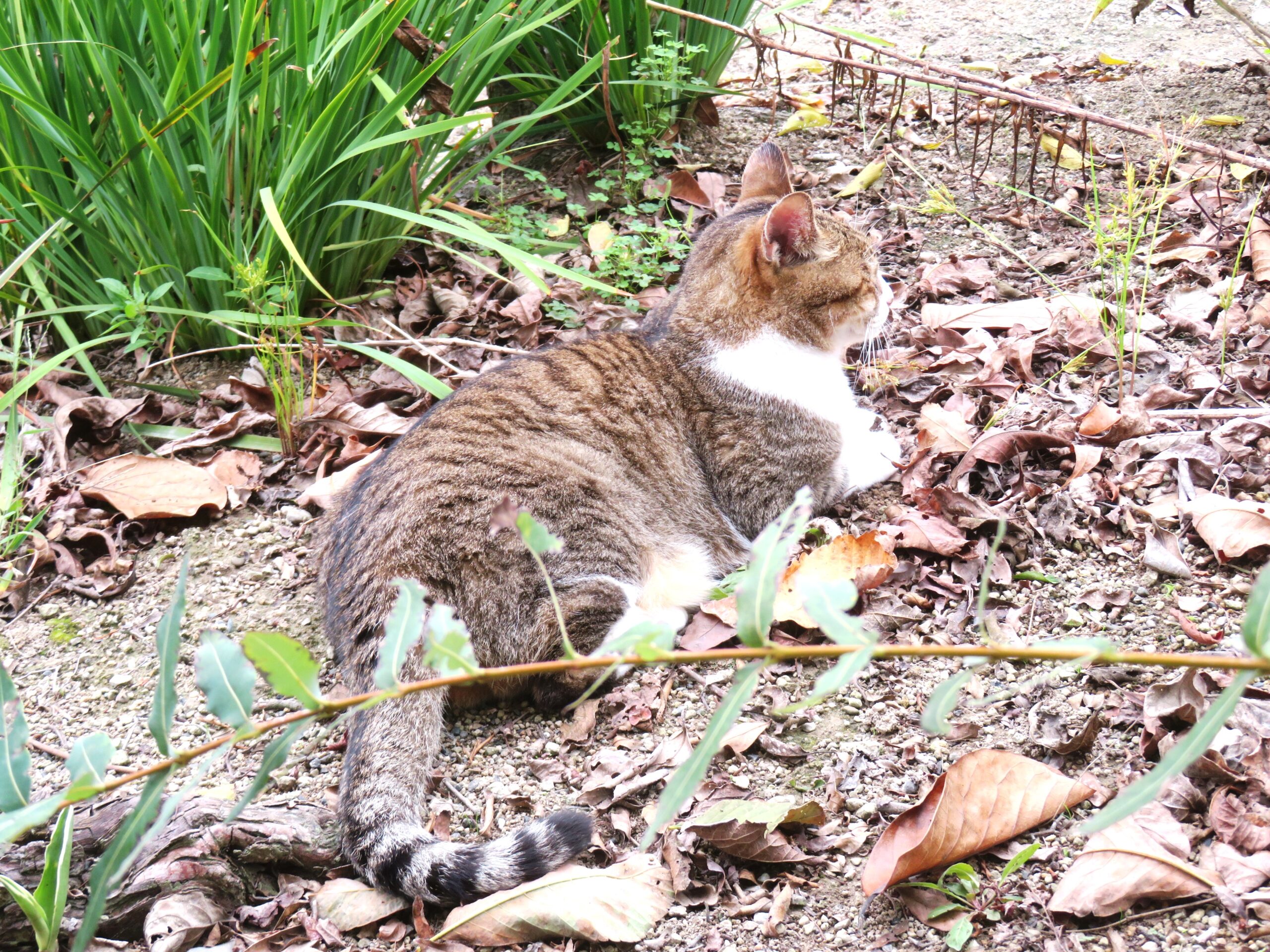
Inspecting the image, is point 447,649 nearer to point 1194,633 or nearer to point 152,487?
point 1194,633

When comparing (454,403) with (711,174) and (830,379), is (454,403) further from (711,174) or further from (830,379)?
(711,174)

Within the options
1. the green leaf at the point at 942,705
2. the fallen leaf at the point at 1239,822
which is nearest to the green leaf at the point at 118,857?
the green leaf at the point at 942,705

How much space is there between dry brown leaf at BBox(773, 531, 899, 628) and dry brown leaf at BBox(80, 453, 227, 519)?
177 centimetres

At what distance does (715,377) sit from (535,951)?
1821 millimetres

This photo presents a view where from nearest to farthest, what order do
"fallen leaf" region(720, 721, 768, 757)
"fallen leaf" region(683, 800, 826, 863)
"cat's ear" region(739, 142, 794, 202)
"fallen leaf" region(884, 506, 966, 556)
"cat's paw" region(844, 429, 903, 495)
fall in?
"fallen leaf" region(683, 800, 826, 863), "fallen leaf" region(720, 721, 768, 757), "fallen leaf" region(884, 506, 966, 556), "cat's paw" region(844, 429, 903, 495), "cat's ear" region(739, 142, 794, 202)

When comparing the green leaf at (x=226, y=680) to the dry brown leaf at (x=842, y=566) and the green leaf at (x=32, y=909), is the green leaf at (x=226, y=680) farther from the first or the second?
the dry brown leaf at (x=842, y=566)

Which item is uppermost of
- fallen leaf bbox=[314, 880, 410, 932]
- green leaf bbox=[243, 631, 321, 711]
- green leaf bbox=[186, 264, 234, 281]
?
green leaf bbox=[243, 631, 321, 711]

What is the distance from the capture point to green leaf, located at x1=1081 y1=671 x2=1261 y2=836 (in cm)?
82

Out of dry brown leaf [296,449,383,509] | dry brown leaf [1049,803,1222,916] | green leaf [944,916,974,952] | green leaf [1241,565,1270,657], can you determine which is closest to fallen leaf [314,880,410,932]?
green leaf [944,916,974,952]

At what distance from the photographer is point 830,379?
3.34 metres

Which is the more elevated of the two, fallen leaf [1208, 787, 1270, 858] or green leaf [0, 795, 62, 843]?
green leaf [0, 795, 62, 843]

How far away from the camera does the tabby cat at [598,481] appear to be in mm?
2252

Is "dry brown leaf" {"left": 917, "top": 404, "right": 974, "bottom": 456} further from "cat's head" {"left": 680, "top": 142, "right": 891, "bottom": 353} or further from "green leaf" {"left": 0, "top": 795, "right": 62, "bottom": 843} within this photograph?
"green leaf" {"left": 0, "top": 795, "right": 62, "bottom": 843}

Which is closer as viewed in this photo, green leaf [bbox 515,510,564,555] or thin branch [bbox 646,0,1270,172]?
green leaf [bbox 515,510,564,555]
